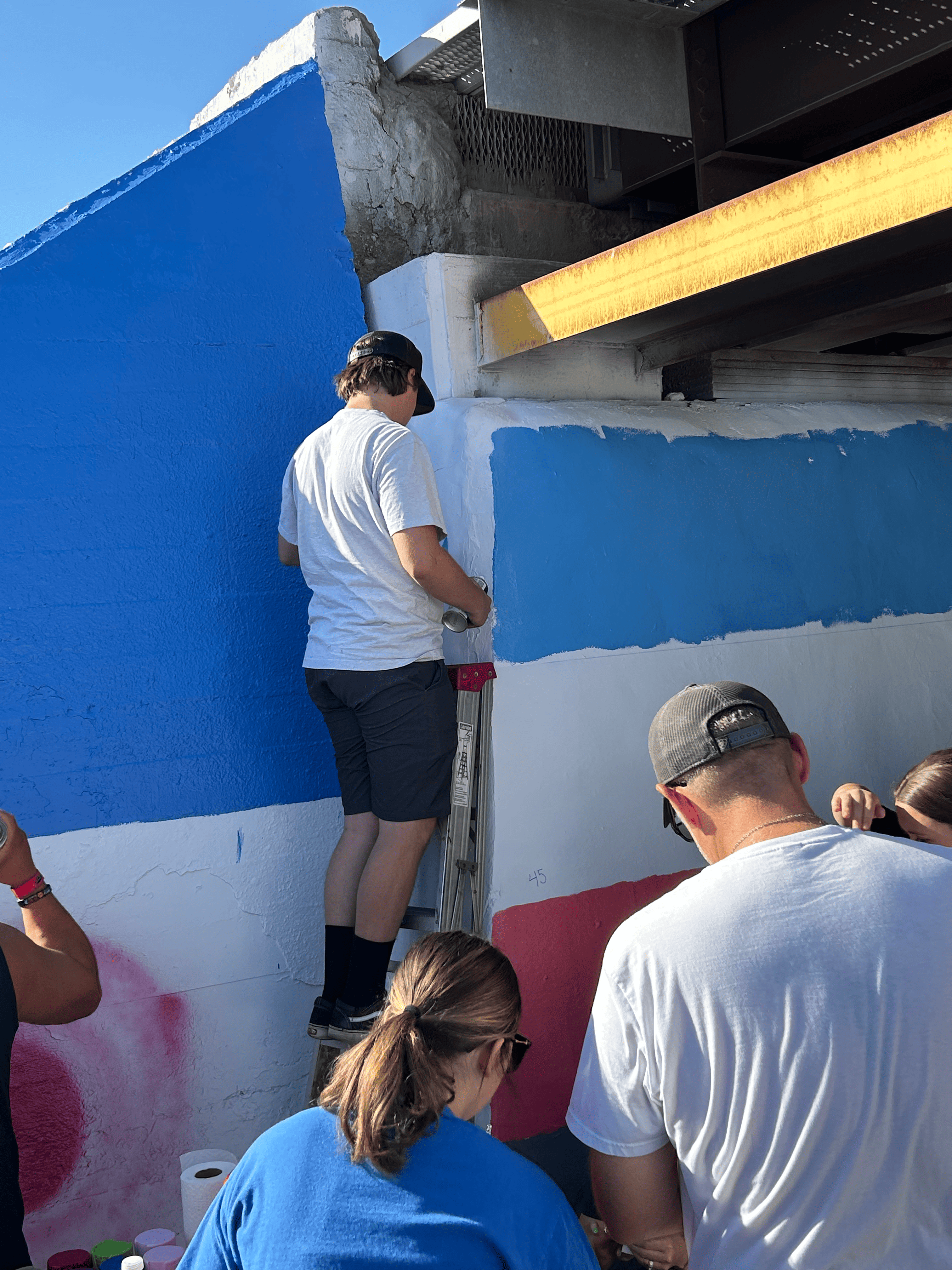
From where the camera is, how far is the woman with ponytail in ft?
4.31

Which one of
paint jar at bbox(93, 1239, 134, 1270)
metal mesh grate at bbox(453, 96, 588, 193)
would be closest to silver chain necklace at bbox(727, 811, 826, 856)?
paint jar at bbox(93, 1239, 134, 1270)

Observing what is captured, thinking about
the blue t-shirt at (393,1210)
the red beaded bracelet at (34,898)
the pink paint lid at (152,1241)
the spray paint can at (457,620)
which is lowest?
the pink paint lid at (152,1241)

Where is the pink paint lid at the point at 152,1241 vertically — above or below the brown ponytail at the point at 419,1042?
below

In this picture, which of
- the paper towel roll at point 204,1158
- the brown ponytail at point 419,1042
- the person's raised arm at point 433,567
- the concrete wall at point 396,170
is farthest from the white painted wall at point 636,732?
the concrete wall at point 396,170

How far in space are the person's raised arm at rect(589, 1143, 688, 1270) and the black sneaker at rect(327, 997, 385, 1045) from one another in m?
1.10

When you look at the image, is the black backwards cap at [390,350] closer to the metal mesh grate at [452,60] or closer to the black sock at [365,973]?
the metal mesh grate at [452,60]

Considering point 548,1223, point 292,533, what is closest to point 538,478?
point 292,533

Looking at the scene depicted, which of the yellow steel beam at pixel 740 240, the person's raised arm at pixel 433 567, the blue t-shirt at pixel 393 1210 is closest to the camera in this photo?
the blue t-shirt at pixel 393 1210

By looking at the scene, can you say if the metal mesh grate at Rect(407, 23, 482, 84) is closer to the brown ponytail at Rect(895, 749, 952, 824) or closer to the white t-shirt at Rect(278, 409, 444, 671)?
the white t-shirt at Rect(278, 409, 444, 671)

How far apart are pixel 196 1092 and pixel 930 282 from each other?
2901mm

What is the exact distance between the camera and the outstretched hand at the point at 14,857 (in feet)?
6.48

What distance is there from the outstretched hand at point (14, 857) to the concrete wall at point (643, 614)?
1287 millimetres

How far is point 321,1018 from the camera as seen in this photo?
2748mm

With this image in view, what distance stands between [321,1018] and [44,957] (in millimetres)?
950
